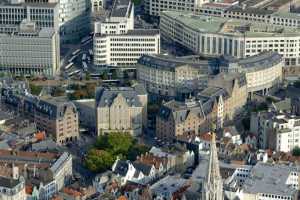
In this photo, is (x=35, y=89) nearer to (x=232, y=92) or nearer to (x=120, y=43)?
(x=120, y=43)

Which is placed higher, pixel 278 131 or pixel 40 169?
pixel 278 131

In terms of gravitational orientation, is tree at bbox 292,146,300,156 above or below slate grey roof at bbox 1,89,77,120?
below

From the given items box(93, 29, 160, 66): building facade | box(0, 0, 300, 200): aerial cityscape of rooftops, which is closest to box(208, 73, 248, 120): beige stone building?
box(0, 0, 300, 200): aerial cityscape of rooftops

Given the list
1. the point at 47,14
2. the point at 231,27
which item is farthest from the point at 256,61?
the point at 47,14

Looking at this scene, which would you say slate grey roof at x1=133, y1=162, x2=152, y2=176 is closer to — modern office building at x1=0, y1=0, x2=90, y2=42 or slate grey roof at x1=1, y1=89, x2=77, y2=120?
slate grey roof at x1=1, y1=89, x2=77, y2=120

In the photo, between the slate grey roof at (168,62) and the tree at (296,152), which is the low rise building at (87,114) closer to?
the slate grey roof at (168,62)

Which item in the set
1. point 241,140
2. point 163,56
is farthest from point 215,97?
point 163,56

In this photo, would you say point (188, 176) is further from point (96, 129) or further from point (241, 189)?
point (96, 129)
